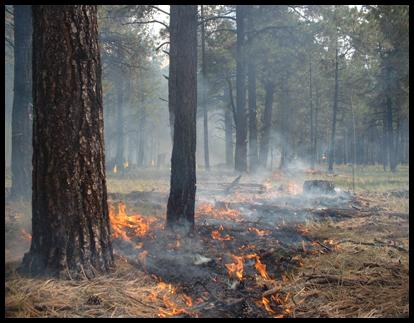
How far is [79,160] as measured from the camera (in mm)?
3621

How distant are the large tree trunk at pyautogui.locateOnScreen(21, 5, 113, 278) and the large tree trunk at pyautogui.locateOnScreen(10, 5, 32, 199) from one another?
539cm

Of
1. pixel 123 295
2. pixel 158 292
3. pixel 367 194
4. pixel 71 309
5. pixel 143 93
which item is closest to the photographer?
pixel 71 309

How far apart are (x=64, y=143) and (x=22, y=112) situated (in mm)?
6062

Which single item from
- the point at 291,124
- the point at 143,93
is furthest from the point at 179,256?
the point at 291,124

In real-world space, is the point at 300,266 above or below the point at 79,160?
below

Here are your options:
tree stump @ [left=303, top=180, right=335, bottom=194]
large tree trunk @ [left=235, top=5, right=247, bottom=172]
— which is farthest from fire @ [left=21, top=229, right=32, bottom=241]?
large tree trunk @ [left=235, top=5, right=247, bottom=172]

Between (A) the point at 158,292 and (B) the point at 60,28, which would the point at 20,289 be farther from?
(B) the point at 60,28

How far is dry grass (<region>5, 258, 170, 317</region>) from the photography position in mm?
3071

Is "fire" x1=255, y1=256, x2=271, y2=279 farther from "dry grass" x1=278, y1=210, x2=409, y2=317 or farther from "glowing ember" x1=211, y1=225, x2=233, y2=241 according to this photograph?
"glowing ember" x1=211, y1=225, x2=233, y2=241

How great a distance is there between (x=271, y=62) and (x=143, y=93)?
14.3 m

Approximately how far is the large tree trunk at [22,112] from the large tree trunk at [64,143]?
5391 millimetres

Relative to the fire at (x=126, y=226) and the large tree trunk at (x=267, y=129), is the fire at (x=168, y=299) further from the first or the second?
the large tree trunk at (x=267, y=129)

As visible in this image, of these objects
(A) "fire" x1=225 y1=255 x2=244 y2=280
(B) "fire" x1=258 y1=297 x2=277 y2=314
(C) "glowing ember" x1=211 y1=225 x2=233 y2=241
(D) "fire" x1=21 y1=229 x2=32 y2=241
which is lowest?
(B) "fire" x1=258 y1=297 x2=277 y2=314

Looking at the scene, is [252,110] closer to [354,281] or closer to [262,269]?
[262,269]
